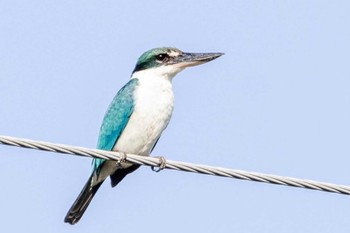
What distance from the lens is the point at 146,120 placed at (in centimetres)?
732

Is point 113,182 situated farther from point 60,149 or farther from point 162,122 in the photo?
point 60,149

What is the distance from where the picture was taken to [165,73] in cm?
774

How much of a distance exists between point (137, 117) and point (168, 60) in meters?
0.74

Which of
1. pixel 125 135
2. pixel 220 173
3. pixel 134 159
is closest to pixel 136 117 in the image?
pixel 125 135

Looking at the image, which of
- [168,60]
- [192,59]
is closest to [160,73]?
[168,60]

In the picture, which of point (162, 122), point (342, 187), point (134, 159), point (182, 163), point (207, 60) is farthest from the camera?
point (207, 60)

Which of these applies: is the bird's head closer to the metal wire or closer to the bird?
the bird

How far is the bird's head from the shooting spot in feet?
25.5

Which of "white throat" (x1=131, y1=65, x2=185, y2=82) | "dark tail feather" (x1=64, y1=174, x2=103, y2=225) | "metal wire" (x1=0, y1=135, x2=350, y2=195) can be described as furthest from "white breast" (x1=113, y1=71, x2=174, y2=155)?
"metal wire" (x1=0, y1=135, x2=350, y2=195)

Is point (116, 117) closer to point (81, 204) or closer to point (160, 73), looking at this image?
point (160, 73)

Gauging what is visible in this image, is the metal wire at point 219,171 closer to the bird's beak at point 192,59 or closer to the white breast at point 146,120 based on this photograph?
the white breast at point 146,120

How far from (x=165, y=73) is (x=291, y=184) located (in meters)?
2.87

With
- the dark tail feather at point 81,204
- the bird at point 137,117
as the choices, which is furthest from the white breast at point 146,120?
the dark tail feather at point 81,204

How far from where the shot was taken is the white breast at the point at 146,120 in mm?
7316
